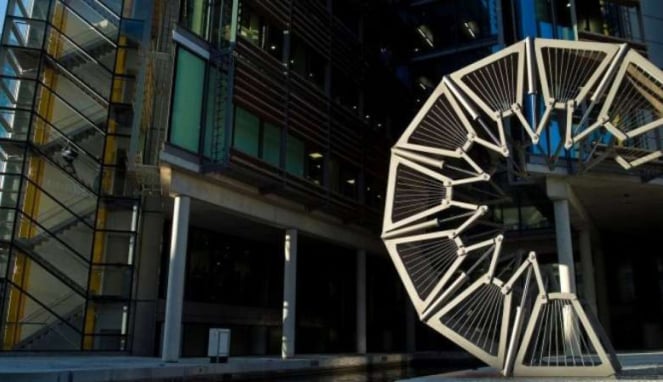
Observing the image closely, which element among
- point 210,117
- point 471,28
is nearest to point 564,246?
point 210,117

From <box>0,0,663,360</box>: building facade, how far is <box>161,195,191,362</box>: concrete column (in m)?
0.05

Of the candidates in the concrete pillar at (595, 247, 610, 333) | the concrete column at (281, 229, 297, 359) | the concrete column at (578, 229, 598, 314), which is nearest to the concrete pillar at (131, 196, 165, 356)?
the concrete column at (281, 229, 297, 359)

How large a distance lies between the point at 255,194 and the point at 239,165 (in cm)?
256

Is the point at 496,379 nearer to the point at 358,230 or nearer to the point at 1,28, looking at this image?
the point at 358,230

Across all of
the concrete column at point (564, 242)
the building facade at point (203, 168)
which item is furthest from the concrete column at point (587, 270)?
the concrete column at point (564, 242)

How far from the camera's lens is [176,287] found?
20.8m

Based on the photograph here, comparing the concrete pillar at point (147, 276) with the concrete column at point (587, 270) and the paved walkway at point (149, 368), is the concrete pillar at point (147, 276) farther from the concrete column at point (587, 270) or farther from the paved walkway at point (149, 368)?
the concrete column at point (587, 270)

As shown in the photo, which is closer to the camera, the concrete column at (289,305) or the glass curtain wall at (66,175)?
the glass curtain wall at (66,175)

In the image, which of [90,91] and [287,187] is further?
[90,91]

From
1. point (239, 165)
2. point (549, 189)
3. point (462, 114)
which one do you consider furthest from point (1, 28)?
point (549, 189)

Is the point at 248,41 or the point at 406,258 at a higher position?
the point at 248,41

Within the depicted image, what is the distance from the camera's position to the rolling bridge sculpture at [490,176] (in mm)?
13469

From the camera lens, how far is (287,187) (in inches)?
979

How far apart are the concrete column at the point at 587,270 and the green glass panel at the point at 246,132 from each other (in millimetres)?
15171
